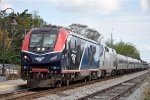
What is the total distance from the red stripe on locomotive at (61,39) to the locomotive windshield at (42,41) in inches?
9.2

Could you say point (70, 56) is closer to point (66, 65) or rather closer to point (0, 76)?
point (66, 65)

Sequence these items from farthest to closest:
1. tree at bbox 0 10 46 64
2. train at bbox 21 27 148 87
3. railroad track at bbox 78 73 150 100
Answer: tree at bbox 0 10 46 64
train at bbox 21 27 148 87
railroad track at bbox 78 73 150 100

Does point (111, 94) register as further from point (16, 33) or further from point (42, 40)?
point (16, 33)

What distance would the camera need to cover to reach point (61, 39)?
22500mm

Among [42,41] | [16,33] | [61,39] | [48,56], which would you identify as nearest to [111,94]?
[48,56]

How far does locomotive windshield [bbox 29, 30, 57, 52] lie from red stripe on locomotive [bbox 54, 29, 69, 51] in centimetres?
23

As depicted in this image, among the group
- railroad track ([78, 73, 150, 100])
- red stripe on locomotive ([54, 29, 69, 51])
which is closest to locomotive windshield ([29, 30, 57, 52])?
red stripe on locomotive ([54, 29, 69, 51])

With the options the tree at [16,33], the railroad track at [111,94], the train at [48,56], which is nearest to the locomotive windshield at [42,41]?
the train at [48,56]

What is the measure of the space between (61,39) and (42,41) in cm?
104

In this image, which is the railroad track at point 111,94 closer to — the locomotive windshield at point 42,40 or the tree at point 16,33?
the locomotive windshield at point 42,40

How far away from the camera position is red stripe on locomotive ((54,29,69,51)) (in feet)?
72.8

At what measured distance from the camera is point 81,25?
122688 mm

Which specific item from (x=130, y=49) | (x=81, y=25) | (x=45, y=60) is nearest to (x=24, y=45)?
(x=45, y=60)

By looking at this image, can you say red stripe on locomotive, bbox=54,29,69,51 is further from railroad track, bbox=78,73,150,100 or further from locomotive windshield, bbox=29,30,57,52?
railroad track, bbox=78,73,150,100
